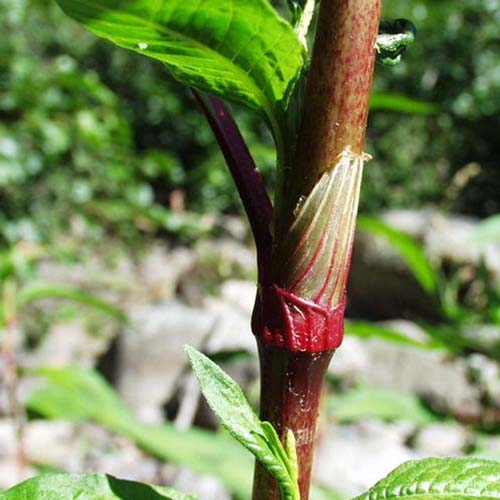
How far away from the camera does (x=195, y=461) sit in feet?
3.65

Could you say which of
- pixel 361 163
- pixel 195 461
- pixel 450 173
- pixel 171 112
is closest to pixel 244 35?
pixel 361 163

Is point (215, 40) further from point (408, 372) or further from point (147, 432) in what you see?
point (408, 372)

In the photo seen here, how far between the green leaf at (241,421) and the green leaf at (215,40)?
0.13 meters

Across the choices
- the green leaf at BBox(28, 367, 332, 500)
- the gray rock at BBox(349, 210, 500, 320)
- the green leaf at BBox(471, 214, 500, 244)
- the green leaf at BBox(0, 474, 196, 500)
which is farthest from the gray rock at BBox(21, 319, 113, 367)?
the green leaf at BBox(0, 474, 196, 500)

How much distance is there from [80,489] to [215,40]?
0.78ft

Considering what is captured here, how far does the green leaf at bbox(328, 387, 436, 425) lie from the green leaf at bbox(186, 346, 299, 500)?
3.89 ft

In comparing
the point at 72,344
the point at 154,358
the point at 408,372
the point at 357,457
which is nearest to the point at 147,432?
the point at 357,457

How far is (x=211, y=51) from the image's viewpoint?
0.38 meters

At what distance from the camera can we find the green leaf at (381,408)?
5.04 feet

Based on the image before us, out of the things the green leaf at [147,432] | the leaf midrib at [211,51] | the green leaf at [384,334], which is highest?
the green leaf at [384,334]

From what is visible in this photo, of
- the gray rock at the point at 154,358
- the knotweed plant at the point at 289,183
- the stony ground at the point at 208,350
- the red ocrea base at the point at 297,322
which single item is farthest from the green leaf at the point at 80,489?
the gray rock at the point at 154,358

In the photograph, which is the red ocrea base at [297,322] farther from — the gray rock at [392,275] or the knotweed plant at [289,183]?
the gray rock at [392,275]

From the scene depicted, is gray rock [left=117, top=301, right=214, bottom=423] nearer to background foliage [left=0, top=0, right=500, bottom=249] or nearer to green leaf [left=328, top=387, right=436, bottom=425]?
background foliage [left=0, top=0, right=500, bottom=249]

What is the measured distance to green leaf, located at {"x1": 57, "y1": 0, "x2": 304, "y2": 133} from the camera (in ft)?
1.17
